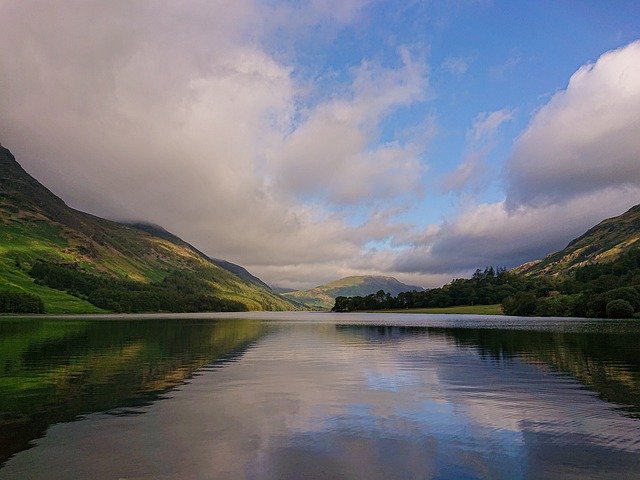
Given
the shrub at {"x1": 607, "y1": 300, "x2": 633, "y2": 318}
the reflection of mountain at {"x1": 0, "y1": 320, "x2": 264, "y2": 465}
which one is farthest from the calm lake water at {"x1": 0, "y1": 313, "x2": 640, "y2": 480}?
the shrub at {"x1": 607, "y1": 300, "x2": 633, "y2": 318}

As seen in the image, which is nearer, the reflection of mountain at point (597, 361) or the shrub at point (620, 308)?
the reflection of mountain at point (597, 361)

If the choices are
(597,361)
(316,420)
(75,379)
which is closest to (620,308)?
(597,361)

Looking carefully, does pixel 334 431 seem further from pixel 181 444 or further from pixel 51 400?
pixel 51 400

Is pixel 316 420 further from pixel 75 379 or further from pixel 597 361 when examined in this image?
pixel 597 361

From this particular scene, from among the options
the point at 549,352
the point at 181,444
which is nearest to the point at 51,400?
the point at 181,444

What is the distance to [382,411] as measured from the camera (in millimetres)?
28500

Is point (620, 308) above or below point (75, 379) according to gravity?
above

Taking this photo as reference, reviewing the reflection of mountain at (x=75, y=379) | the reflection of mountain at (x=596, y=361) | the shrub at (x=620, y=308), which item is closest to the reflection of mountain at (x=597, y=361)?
the reflection of mountain at (x=596, y=361)

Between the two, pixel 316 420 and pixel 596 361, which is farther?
pixel 596 361

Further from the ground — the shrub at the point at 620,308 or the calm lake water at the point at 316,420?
the shrub at the point at 620,308

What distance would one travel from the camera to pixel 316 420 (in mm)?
25953

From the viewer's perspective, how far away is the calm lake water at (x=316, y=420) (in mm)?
18047

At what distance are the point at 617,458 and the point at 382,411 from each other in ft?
41.7

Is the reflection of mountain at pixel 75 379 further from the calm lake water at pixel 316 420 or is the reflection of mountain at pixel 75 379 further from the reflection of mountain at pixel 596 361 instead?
the reflection of mountain at pixel 596 361
